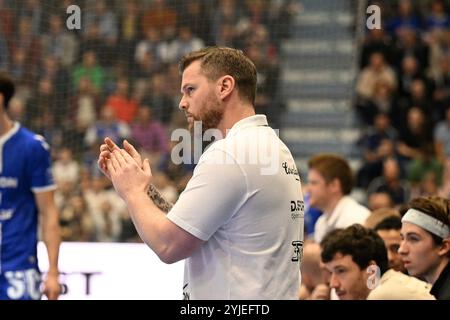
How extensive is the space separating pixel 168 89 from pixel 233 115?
7.05 meters

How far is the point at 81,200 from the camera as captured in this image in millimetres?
10344

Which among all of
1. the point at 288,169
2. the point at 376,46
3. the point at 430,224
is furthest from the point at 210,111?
the point at 376,46

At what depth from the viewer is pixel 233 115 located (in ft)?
12.5

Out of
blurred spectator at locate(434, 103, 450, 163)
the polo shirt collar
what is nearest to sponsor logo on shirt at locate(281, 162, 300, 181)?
the polo shirt collar

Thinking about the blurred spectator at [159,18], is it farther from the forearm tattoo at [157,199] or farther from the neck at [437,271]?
the forearm tattoo at [157,199]

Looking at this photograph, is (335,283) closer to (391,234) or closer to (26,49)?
(391,234)

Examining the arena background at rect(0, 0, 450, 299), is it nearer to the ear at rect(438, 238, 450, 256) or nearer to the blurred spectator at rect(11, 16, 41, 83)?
the blurred spectator at rect(11, 16, 41, 83)

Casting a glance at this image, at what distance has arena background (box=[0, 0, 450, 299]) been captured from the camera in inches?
402

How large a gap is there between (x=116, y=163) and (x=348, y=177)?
3.95 metres

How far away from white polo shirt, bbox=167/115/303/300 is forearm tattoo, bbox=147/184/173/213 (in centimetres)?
28

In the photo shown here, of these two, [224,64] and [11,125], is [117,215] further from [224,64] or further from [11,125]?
[224,64]

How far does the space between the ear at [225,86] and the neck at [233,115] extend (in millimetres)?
49

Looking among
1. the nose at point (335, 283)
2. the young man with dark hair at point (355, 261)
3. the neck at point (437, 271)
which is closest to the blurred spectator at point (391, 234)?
the young man with dark hair at point (355, 261)
